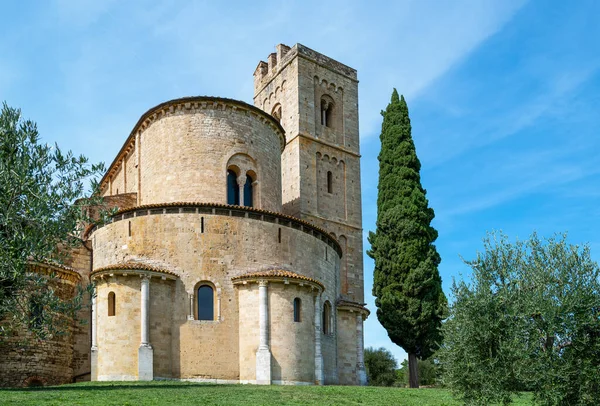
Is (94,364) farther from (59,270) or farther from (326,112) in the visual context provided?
(326,112)

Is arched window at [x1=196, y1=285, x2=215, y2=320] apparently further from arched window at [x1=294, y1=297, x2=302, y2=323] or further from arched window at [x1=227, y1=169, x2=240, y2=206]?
arched window at [x1=227, y1=169, x2=240, y2=206]

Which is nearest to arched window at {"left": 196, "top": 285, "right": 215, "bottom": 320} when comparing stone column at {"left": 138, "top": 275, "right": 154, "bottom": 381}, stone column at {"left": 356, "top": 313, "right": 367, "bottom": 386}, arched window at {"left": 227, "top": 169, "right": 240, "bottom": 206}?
stone column at {"left": 138, "top": 275, "right": 154, "bottom": 381}

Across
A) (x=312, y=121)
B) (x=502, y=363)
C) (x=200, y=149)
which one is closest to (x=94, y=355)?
(x=200, y=149)

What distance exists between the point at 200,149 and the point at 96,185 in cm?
1138

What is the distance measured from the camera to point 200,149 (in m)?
31.4

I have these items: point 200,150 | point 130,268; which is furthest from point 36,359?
point 200,150

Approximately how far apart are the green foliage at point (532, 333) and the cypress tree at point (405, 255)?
13.7 metres

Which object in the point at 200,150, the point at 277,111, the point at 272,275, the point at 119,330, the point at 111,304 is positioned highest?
the point at 277,111

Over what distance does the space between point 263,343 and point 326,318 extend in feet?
15.9

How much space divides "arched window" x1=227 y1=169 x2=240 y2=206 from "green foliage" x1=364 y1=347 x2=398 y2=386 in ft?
78.8

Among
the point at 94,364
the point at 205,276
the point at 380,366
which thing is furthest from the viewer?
the point at 380,366

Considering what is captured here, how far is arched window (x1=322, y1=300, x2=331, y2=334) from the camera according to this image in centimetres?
2975

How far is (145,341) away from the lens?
25000 mm

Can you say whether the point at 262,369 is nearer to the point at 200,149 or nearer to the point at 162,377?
the point at 162,377
